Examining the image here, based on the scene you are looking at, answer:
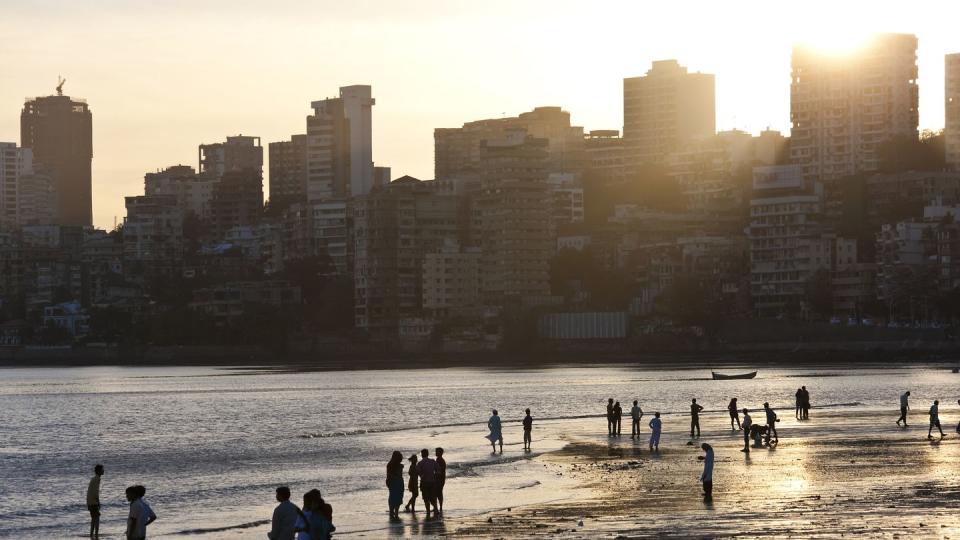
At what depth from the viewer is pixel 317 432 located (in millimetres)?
90625

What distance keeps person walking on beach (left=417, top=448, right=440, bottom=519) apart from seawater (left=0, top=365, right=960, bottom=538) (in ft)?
2.53

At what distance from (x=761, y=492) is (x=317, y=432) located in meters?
48.5

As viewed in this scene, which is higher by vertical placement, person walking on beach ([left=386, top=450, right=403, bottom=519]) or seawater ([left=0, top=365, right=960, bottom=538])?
person walking on beach ([left=386, top=450, right=403, bottom=519])

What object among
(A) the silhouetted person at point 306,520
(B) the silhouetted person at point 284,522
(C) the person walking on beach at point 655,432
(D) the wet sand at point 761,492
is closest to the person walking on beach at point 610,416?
(D) the wet sand at point 761,492

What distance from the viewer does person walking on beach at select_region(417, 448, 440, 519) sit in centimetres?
4309

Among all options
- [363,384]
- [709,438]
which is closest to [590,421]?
[709,438]

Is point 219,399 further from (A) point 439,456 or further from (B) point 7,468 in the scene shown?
(A) point 439,456

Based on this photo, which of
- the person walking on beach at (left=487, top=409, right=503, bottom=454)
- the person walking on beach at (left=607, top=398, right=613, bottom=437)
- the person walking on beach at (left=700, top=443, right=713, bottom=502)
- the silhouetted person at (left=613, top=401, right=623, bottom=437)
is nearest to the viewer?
the person walking on beach at (left=700, top=443, right=713, bottom=502)

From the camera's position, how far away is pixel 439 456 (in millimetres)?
42750

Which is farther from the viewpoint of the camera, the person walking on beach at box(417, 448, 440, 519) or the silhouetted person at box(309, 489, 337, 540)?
the person walking on beach at box(417, 448, 440, 519)

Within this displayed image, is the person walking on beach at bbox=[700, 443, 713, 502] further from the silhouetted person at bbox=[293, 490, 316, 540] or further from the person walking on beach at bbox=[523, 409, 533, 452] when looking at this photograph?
the person walking on beach at bbox=[523, 409, 533, 452]

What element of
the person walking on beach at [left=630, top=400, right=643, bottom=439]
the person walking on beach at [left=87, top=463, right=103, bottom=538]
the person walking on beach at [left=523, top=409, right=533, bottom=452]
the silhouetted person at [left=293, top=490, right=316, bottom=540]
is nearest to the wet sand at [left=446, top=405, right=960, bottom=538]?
the person walking on beach at [left=630, top=400, right=643, bottom=439]

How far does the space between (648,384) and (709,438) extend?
79.0m

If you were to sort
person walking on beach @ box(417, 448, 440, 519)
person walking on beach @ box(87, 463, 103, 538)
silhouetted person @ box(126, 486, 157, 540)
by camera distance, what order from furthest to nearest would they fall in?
person walking on beach @ box(417, 448, 440, 519) → person walking on beach @ box(87, 463, 103, 538) → silhouetted person @ box(126, 486, 157, 540)
